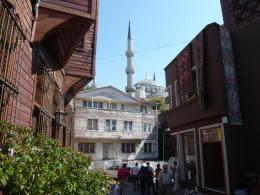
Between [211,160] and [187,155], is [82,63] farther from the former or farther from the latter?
[187,155]

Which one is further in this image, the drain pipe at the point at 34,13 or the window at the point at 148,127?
the window at the point at 148,127

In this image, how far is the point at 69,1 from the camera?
7.53 metres

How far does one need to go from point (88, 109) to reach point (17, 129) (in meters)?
36.3

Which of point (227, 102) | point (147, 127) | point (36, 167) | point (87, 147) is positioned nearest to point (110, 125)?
point (87, 147)

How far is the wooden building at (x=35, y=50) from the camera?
4.96 m

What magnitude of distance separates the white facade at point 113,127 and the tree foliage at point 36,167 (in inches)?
1386

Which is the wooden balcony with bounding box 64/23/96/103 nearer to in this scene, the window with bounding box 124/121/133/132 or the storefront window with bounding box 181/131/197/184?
the storefront window with bounding box 181/131/197/184

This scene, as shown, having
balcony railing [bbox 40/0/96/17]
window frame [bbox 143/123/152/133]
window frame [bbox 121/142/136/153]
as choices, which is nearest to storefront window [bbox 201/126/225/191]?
balcony railing [bbox 40/0/96/17]

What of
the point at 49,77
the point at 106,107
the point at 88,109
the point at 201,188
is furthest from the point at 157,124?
the point at 49,77

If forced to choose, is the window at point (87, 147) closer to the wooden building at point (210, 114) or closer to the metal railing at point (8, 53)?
the wooden building at point (210, 114)

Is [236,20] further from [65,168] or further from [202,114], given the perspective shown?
[65,168]

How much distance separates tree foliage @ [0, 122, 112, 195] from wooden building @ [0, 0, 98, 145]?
143cm

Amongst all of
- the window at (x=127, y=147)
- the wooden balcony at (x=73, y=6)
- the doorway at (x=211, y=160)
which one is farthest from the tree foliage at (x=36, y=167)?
the window at (x=127, y=147)

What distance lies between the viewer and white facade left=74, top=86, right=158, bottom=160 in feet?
129
